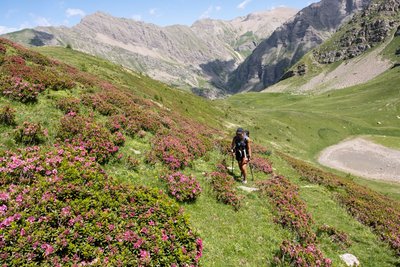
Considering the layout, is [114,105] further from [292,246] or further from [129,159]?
[292,246]

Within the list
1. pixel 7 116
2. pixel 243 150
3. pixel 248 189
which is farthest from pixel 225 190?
pixel 7 116

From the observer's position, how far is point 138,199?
35.1 feet

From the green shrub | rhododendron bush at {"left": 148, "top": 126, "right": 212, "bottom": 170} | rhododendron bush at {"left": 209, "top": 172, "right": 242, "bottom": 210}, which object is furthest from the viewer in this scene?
rhododendron bush at {"left": 148, "top": 126, "right": 212, "bottom": 170}

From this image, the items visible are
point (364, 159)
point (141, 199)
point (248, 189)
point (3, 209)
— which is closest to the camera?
point (3, 209)

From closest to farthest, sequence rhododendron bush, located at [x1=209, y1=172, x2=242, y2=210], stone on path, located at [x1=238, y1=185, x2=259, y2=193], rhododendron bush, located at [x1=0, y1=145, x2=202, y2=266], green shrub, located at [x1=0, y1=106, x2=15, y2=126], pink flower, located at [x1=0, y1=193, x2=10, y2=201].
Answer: rhododendron bush, located at [x1=0, y1=145, x2=202, y2=266], pink flower, located at [x1=0, y1=193, x2=10, y2=201], green shrub, located at [x1=0, y1=106, x2=15, y2=126], rhododendron bush, located at [x1=209, y1=172, x2=242, y2=210], stone on path, located at [x1=238, y1=185, x2=259, y2=193]

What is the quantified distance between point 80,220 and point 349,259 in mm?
13122

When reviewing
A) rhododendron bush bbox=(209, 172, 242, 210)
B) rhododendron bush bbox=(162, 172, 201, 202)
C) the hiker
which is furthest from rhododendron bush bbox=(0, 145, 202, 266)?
A: the hiker

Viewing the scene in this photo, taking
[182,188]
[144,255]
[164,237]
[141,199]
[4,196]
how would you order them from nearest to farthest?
[144,255] < [4,196] < [164,237] < [141,199] < [182,188]

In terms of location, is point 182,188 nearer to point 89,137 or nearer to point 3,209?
point 89,137

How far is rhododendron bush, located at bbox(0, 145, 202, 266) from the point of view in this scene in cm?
776

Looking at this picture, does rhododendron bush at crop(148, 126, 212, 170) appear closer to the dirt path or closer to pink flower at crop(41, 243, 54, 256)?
pink flower at crop(41, 243, 54, 256)

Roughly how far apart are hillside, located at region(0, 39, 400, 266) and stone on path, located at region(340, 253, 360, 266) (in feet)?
1.10

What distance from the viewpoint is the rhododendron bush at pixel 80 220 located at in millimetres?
7762

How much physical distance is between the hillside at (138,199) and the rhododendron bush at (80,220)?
0.12ft
